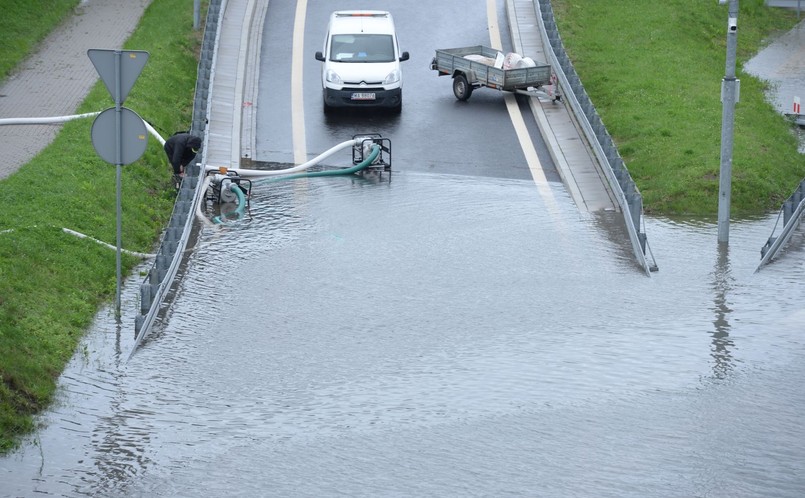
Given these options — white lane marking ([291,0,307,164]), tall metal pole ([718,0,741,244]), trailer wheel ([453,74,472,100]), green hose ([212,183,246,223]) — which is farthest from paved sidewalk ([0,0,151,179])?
tall metal pole ([718,0,741,244])

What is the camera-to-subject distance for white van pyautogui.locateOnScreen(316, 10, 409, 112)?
25984mm

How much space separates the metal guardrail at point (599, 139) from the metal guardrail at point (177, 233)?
7.02m

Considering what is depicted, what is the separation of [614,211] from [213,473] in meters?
11.3

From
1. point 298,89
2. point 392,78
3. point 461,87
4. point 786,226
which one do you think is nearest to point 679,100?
point 461,87

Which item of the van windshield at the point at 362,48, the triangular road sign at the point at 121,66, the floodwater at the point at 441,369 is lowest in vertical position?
the floodwater at the point at 441,369

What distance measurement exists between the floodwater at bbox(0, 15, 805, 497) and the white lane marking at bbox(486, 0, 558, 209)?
141cm

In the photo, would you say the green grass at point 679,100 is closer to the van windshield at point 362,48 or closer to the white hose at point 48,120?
the van windshield at point 362,48

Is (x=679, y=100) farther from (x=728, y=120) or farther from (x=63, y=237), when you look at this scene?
(x=63, y=237)

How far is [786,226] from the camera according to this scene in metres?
18.9

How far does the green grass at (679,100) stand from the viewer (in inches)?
892

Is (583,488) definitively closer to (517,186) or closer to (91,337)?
(91,337)

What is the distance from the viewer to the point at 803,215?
20422 mm

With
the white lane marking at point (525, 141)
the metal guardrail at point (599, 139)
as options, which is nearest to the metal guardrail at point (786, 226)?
the metal guardrail at point (599, 139)

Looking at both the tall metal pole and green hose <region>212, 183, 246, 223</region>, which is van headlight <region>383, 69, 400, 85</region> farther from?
the tall metal pole
